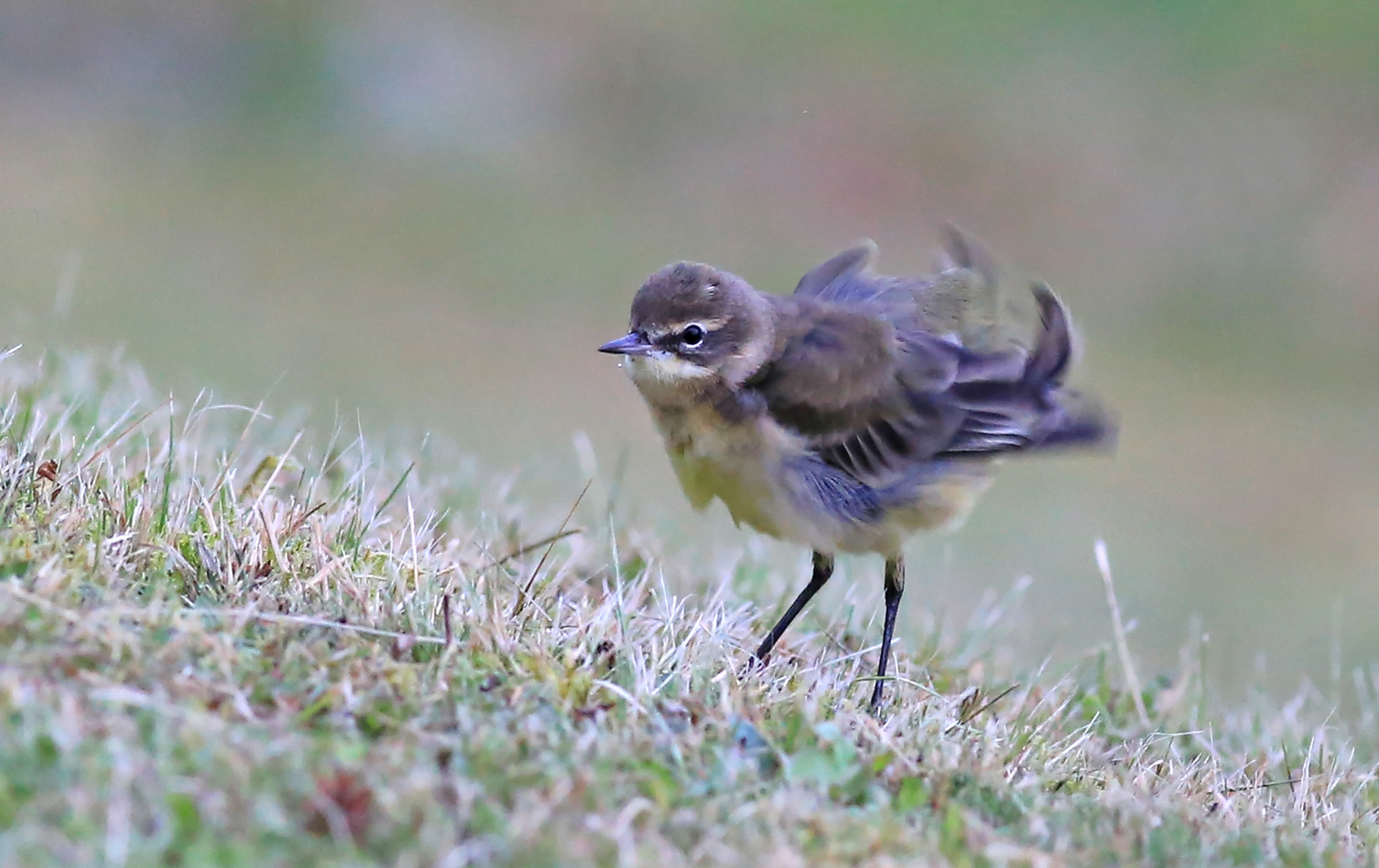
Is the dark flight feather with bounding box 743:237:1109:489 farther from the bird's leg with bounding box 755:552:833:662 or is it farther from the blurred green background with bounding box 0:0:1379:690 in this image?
the blurred green background with bounding box 0:0:1379:690

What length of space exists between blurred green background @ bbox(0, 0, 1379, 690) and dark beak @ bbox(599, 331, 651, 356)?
7554 millimetres

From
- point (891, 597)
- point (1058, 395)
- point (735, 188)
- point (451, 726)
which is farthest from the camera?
point (735, 188)

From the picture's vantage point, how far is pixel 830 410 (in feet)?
18.0

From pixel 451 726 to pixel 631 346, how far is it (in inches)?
84.9

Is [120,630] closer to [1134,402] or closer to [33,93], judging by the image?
[1134,402]

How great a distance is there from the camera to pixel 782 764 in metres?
3.66

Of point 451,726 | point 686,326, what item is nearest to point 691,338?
point 686,326

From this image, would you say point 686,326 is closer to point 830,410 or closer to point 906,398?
point 830,410

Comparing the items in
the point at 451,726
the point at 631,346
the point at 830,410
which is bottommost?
the point at 451,726

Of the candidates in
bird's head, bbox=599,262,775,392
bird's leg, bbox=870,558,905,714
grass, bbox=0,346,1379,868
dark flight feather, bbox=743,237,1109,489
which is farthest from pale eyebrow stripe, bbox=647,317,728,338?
bird's leg, bbox=870,558,905,714

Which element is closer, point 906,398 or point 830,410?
point 830,410

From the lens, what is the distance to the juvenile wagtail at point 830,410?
17.6ft

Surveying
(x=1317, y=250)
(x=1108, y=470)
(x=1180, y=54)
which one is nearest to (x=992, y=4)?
(x=1180, y=54)

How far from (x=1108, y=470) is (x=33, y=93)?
13.0 m
